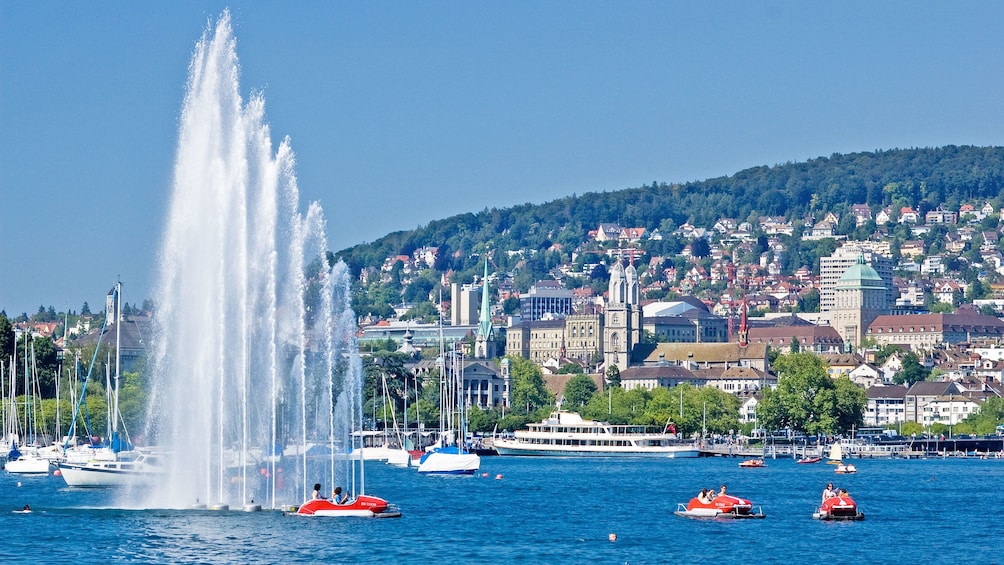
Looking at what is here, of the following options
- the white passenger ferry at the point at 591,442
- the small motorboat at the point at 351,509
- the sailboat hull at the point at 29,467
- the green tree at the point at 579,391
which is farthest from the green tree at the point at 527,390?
the small motorboat at the point at 351,509

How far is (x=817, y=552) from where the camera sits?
49.1 metres

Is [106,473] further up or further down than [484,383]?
further down

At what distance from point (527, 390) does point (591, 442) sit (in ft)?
129

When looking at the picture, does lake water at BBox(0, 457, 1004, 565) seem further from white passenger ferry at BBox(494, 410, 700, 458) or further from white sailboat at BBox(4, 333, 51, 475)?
white passenger ferry at BBox(494, 410, 700, 458)

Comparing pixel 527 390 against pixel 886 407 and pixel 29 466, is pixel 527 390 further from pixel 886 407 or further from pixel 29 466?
pixel 29 466

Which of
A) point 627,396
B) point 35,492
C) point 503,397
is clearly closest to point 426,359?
point 503,397

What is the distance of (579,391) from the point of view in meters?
171

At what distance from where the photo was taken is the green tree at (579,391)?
170 m

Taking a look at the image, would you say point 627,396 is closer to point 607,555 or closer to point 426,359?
point 426,359

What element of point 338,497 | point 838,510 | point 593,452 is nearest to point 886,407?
point 593,452

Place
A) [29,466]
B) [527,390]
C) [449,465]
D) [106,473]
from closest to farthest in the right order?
1. [106,473]
2. [29,466]
3. [449,465]
4. [527,390]

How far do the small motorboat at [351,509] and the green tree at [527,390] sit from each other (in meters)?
108

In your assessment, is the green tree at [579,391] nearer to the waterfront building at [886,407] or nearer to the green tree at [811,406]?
the waterfront building at [886,407]

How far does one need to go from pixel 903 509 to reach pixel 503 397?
11498 cm
